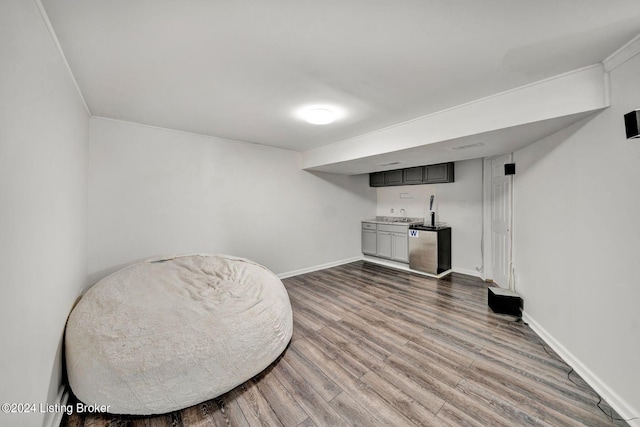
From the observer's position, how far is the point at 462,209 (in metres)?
4.43

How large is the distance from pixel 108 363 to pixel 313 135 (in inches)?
125

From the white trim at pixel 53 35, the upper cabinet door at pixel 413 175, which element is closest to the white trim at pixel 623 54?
the upper cabinet door at pixel 413 175

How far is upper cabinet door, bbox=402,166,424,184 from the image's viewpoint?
4.72m

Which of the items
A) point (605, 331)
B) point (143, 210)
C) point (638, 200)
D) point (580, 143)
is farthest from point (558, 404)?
point (143, 210)

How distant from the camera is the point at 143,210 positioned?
3035mm

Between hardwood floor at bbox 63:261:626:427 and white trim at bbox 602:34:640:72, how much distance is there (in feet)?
7.65

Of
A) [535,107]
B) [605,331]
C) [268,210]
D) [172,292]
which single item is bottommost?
[605,331]

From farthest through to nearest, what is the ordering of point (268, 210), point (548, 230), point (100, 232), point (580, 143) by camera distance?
point (268, 210) < point (100, 232) < point (548, 230) < point (580, 143)

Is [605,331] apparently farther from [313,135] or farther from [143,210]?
[143,210]

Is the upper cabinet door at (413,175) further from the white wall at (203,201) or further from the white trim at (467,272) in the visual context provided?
the white trim at (467,272)

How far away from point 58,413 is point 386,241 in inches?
193

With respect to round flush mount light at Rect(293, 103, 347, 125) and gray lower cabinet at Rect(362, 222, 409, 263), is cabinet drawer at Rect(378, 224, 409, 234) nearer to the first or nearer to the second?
gray lower cabinet at Rect(362, 222, 409, 263)

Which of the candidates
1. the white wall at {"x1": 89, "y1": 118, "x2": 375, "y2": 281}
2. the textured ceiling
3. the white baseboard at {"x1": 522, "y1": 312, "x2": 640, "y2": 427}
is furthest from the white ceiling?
the white baseboard at {"x1": 522, "y1": 312, "x2": 640, "y2": 427}

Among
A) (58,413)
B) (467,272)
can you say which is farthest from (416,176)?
(58,413)
